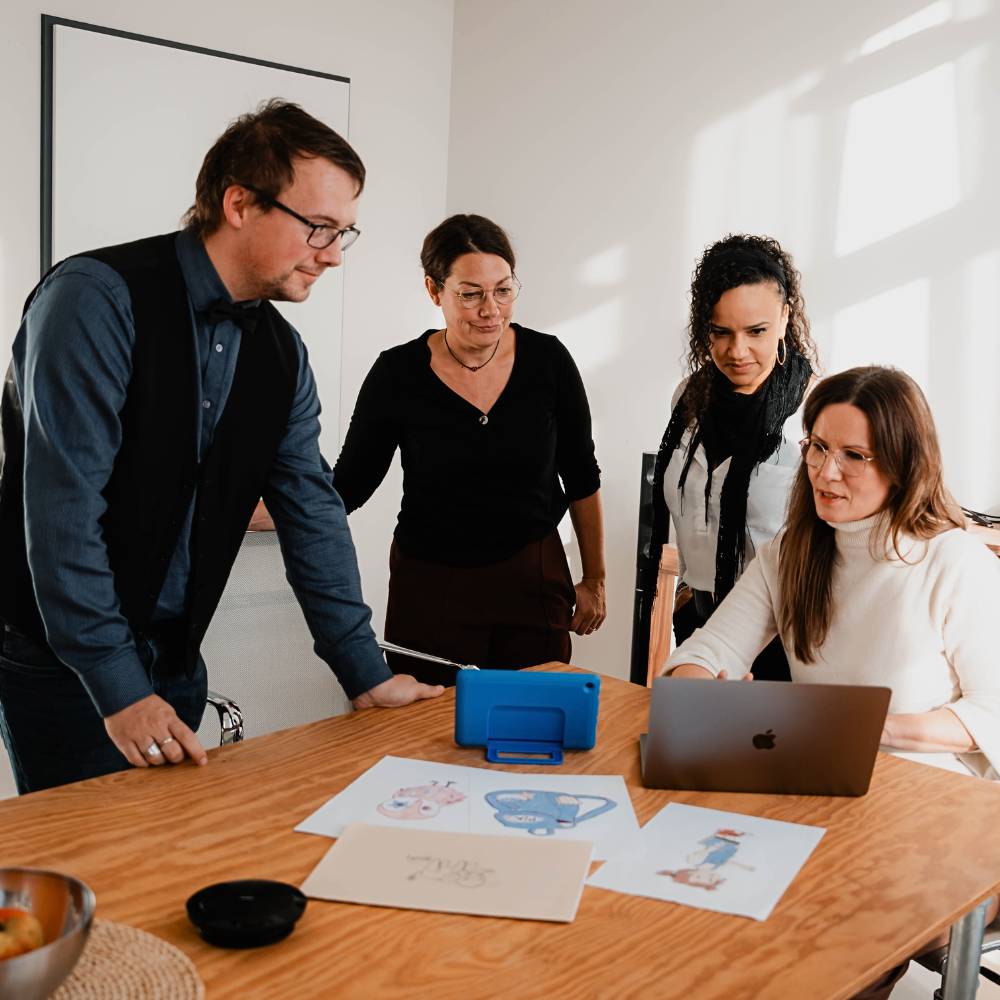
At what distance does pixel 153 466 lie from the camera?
5.54 feet

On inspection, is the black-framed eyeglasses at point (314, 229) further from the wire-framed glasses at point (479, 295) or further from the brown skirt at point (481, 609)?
the brown skirt at point (481, 609)

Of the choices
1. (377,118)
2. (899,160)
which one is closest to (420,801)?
(899,160)

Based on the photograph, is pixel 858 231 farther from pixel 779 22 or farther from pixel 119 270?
pixel 119 270

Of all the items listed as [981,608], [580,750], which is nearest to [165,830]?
[580,750]

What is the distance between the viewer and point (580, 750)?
1.69 m

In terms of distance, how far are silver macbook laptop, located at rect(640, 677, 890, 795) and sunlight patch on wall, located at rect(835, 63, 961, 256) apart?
2.18 metres

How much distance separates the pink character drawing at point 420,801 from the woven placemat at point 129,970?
40 cm

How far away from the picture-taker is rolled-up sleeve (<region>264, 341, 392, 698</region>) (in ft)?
6.23

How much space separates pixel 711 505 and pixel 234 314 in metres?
1.05

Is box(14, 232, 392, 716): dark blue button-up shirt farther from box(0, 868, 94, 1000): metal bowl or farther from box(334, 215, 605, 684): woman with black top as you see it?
box(334, 215, 605, 684): woman with black top

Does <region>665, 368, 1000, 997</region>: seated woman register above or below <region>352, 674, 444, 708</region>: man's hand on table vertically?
above

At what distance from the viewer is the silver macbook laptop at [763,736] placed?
1525mm

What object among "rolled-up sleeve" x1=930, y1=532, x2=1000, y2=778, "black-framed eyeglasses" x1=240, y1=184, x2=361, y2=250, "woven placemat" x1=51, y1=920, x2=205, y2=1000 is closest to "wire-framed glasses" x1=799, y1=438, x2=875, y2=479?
"rolled-up sleeve" x1=930, y1=532, x2=1000, y2=778

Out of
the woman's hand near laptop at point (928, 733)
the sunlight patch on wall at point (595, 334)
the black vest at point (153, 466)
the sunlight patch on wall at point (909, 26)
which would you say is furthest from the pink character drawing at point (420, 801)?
the sunlight patch on wall at point (595, 334)
